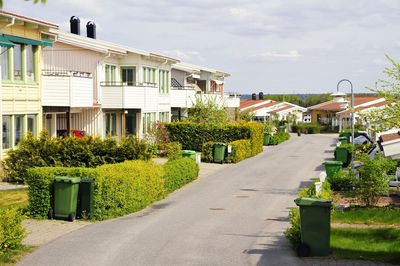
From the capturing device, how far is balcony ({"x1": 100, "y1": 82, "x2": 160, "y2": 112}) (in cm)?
Answer: 3609

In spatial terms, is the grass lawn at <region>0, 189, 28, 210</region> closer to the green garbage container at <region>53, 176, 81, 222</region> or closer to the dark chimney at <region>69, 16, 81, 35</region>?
the green garbage container at <region>53, 176, 81, 222</region>

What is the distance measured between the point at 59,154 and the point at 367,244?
13.4 metres

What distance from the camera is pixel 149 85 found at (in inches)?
1516

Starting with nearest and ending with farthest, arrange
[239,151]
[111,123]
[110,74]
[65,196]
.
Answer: [65,196] → [239,151] → [110,74] → [111,123]

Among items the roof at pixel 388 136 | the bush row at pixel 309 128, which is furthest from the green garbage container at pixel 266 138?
the roof at pixel 388 136

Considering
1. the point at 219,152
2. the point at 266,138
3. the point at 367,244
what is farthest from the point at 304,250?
the point at 266,138

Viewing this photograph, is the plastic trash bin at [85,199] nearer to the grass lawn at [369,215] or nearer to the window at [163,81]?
the grass lawn at [369,215]

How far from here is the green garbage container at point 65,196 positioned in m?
16.4

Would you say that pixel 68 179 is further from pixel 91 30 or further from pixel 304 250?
pixel 91 30

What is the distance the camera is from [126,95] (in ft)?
119

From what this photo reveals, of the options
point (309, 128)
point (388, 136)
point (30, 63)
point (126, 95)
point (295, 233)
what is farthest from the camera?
point (309, 128)

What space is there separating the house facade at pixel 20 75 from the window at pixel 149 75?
12.8m

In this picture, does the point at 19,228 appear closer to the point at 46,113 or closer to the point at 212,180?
the point at 212,180

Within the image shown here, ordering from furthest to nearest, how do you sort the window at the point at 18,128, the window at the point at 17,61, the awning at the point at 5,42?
1. the window at the point at 18,128
2. the window at the point at 17,61
3. the awning at the point at 5,42
